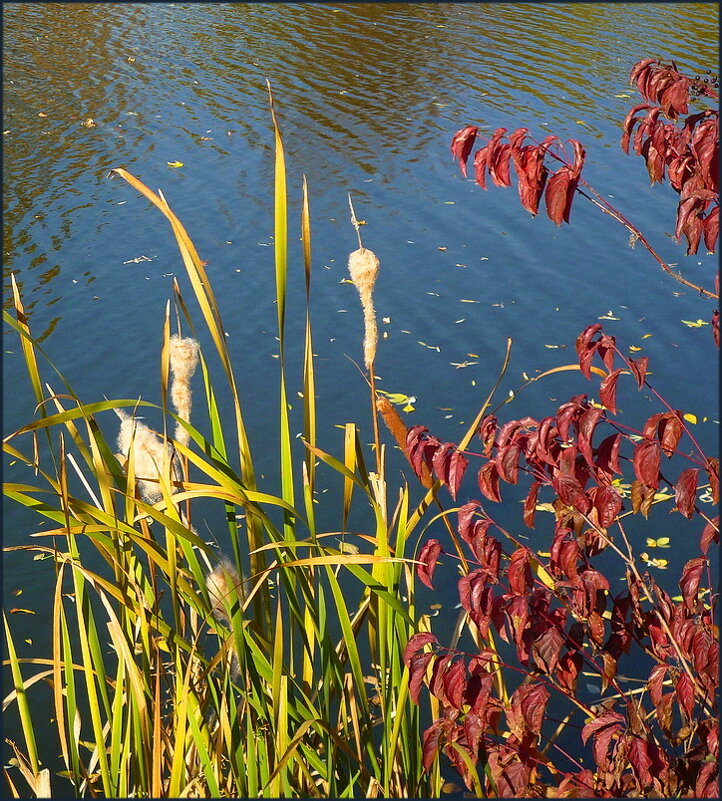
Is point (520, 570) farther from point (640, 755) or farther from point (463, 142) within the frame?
point (463, 142)

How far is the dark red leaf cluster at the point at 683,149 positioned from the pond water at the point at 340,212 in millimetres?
2575

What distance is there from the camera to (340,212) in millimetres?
8414

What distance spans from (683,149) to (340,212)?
6.64 metres

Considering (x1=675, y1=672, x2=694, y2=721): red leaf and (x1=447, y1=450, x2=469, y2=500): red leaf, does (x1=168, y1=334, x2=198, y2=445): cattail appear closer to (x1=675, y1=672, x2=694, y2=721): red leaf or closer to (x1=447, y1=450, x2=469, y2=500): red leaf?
(x1=447, y1=450, x2=469, y2=500): red leaf

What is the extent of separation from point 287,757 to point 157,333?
16.1 ft

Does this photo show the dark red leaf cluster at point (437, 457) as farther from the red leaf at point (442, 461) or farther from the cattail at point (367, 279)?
the cattail at point (367, 279)

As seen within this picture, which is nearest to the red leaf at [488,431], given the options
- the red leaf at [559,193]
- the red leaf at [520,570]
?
the red leaf at [520,570]

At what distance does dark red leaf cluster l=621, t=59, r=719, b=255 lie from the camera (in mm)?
1812

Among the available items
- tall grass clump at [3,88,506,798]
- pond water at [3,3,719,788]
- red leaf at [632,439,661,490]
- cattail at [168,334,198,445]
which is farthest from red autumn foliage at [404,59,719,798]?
pond water at [3,3,719,788]

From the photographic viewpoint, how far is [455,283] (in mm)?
7262

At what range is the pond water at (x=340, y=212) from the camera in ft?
19.6

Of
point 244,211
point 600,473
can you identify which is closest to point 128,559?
point 600,473

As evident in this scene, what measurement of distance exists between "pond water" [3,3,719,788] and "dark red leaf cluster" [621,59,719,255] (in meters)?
2.58

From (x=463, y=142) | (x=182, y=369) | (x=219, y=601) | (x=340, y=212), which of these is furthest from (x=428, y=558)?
(x=340, y=212)
